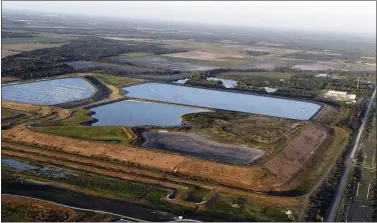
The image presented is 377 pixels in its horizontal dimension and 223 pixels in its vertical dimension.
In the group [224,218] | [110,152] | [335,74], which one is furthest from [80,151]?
[335,74]

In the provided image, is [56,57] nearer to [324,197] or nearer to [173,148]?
[173,148]

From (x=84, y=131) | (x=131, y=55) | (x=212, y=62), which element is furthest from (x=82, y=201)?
(x=131, y=55)

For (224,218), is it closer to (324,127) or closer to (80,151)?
(80,151)

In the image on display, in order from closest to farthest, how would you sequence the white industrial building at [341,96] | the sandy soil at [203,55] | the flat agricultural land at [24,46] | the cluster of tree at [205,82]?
the white industrial building at [341,96], the cluster of tree at [205,82], the flat agricultural land at [24,46], the sandy soil at [203,55]

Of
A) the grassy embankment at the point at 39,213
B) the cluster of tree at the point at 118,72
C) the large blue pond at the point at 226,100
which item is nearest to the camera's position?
the grassy embankment at the point at 39,213

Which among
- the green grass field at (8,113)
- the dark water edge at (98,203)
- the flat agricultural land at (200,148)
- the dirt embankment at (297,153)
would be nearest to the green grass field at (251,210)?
the dark water edge at (98,203)

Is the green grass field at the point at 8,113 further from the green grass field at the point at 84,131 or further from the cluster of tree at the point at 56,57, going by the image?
the cluster of tree at the point at 56,57

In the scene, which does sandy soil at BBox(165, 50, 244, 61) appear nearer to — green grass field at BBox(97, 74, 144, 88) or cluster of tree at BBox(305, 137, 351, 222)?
green grass field at BBox(97, 74, 144, 88)
